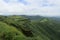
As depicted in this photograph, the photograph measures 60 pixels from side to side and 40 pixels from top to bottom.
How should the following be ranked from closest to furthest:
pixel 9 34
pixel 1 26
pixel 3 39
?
pixel 3 39
pixel 9 34
pixel 1 26

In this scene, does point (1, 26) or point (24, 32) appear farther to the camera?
point (24, 32)

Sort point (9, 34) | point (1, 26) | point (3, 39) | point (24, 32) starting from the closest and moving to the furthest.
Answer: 1. point (3, 39)
2. point (9, 34)
3. point (1, 26)
4. point (24, 32)

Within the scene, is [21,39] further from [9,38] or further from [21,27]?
[21,27]

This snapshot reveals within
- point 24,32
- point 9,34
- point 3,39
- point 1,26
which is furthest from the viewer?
point 24,32

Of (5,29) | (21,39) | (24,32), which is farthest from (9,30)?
(24,32)

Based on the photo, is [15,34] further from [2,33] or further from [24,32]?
[24,32]

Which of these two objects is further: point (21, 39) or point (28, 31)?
point (28, 31)

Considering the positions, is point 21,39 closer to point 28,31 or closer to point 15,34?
point 15,34

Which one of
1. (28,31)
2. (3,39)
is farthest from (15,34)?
(28,31)
